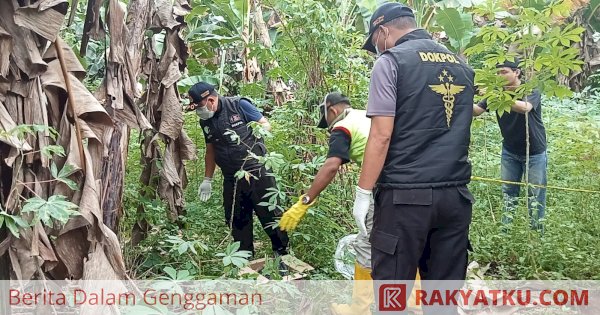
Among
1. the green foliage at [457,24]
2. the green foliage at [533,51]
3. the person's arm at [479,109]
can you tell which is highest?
the green foliage at [457,24]

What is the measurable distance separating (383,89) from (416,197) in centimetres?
51

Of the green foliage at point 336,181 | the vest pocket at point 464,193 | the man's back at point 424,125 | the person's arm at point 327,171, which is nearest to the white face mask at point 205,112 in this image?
the green foliage at point 336,181

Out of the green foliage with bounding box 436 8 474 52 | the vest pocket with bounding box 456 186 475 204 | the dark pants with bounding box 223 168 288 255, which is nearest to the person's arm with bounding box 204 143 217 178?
the dark pants with bounding box 223 168 288 255

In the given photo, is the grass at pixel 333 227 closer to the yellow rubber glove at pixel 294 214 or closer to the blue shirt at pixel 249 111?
the yellow rubber glove at pixel 294 214

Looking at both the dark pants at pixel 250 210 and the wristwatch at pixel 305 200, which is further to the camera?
the dark pants at pixel 250 210

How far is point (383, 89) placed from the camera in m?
2.42

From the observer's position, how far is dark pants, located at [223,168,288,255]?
4.17m

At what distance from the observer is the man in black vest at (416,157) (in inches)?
95.3

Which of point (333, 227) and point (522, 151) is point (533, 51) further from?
point (333, 227)

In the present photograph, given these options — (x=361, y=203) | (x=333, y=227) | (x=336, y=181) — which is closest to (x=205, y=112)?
(x=336, y=181)

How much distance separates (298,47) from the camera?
4.13m

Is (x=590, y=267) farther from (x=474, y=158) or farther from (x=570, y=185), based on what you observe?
(x=474, y=158)

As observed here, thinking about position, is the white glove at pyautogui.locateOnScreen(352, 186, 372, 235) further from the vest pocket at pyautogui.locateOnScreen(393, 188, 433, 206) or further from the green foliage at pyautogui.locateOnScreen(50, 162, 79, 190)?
the green foliage at pyautogui.locateOnScreen(50, 162, 79, 190)

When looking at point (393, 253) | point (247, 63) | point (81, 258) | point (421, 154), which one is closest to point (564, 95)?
point (421, 154)
